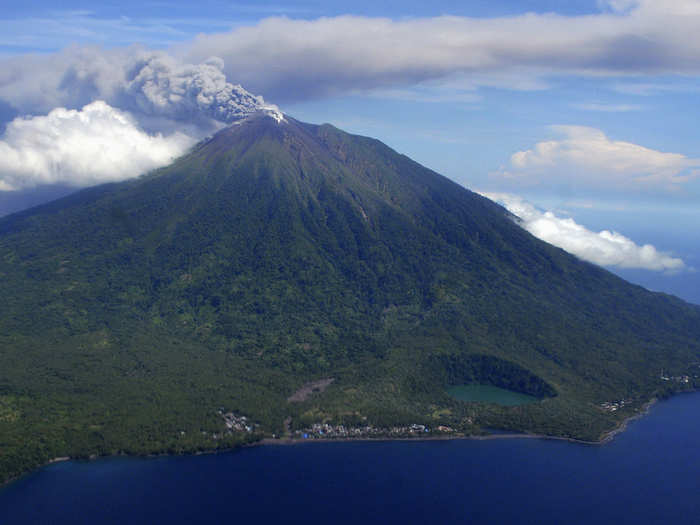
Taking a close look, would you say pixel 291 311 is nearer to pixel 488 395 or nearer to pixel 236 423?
pixel 236 423

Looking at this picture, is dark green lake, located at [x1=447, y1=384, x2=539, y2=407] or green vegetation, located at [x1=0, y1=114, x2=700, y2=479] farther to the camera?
dark green lake, located at [x1=447, y1=384, x2=539, y2=407]

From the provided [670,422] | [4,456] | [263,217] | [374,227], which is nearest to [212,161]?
[263,217]

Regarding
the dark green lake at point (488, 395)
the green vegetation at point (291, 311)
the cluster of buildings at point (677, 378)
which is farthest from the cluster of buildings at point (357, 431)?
the cluster of buildings at point (677, 378)

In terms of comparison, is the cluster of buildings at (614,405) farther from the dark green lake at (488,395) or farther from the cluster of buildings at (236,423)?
the cluster of buildings at (236,423)

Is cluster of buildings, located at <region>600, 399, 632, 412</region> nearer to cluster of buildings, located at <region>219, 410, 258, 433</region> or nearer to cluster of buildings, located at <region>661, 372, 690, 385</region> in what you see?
cluster of buildings, located at <region>661, 372, 690, 385</region>

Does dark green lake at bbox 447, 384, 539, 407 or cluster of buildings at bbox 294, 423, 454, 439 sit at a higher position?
dark green lake at bbox 447, 384, 539, 407

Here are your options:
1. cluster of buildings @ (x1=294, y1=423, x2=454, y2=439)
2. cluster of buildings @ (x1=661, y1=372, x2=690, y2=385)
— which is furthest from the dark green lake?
cluster of buildings @ (x1=661, y1=372, x2=690, y2=385)

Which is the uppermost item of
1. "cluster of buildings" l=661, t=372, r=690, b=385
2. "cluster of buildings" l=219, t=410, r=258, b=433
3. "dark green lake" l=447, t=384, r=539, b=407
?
"cluster of buildings" l=661, t=372, r=690, b=385

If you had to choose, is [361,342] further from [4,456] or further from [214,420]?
[4,456]
